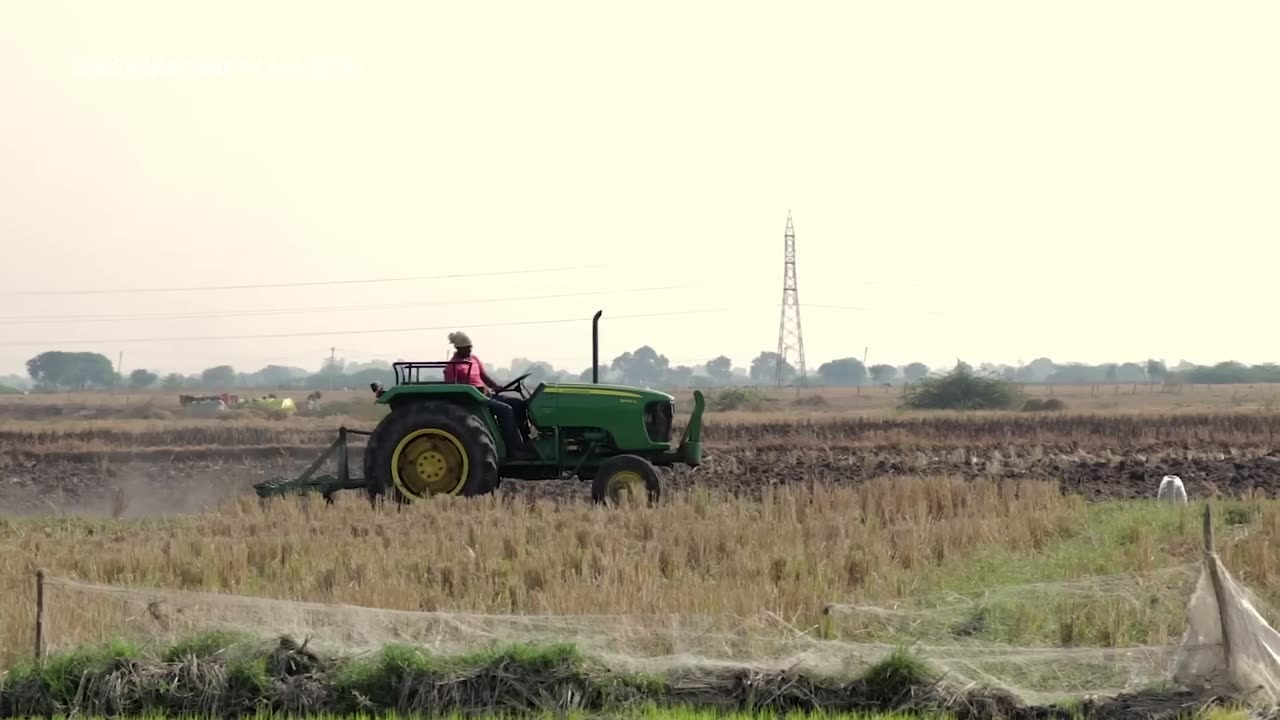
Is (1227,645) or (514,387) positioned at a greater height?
(514,387)

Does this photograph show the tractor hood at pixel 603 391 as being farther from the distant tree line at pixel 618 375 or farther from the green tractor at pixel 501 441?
the distant tree line at pixel 618 375

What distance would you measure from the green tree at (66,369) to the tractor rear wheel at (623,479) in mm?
117742

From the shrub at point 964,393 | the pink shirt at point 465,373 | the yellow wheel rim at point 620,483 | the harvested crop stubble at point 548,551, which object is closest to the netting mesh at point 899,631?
the harvested crop stubble at point 548,551

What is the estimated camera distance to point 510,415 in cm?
1522

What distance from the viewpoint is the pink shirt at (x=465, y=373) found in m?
15.1

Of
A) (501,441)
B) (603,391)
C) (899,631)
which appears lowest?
(899,631)

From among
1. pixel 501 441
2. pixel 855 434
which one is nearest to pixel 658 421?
pixel 501 441

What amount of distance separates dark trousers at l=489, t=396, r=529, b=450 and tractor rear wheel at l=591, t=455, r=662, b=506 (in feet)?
3.33

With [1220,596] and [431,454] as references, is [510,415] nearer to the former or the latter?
[431,454]

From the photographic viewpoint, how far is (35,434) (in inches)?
1328

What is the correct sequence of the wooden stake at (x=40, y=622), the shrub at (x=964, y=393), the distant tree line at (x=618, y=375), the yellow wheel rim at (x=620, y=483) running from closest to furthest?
the wooden stake at (x=40, y=622), the yellow wheel rim at (x=620, y=483), the shrub at (x=964, y=393), the distant tree line at (x=618, y=375)

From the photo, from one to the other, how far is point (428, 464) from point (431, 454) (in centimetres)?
11

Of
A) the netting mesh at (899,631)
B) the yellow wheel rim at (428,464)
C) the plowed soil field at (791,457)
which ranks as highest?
the yellow wheel rim at (428,464)

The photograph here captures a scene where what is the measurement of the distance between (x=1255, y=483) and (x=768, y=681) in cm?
1390
